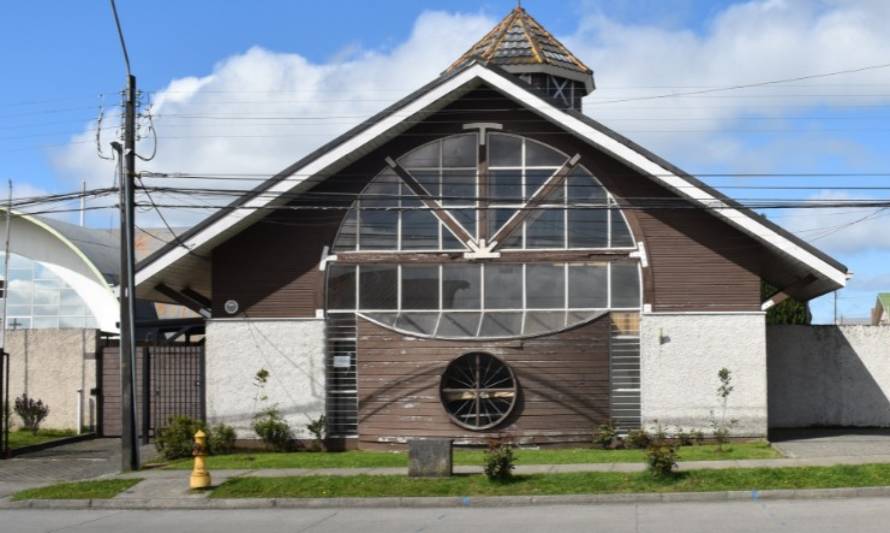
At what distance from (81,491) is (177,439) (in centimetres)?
385

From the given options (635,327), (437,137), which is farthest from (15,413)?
(635,327)

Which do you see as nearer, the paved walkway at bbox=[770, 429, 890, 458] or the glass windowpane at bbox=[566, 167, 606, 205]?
the paved walkway at bbox=[770, 429, 890, 458]

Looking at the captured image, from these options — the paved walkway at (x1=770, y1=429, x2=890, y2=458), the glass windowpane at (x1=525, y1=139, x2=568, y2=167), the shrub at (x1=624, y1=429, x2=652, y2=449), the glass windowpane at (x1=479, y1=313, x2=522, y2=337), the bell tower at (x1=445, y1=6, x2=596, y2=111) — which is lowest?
the paved walkway at (x1=770, y1=429, x2=890, y2=458)

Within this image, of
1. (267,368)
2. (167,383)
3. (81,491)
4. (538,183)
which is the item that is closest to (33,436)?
(167,383)

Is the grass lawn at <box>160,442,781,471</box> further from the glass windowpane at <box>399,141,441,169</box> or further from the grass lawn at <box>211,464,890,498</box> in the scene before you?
the glass windowpane at <box>399,141,441,169</box>

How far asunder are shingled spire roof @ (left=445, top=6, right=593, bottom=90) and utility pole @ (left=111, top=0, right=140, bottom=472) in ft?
30.3

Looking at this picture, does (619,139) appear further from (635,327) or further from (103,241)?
(103,241)

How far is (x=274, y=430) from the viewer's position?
2355 centimetres

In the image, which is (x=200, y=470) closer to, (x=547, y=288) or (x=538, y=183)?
(x=547, y=288)

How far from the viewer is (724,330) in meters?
22.9

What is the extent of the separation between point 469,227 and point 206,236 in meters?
5.10

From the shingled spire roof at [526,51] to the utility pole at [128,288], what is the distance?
925 cm

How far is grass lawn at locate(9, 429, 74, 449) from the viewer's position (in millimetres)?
25875

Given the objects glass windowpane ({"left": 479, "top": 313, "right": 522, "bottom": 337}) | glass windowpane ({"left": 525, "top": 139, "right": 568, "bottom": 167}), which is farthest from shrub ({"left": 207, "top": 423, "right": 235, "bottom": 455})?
glass windowpane ({"left": 525, "top": 139, "right": 568, "bottom": 167})
